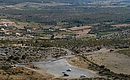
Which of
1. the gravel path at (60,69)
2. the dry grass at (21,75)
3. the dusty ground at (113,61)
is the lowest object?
the dry grass at (21,75)

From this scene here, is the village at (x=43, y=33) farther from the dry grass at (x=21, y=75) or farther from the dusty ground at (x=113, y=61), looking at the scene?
the dry grass at (x=21, y=75)

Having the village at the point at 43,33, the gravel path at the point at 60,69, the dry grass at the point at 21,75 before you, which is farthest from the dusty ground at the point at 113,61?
the village at the point at 43,33

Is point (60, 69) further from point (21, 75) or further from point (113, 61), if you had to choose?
point (113, 61)

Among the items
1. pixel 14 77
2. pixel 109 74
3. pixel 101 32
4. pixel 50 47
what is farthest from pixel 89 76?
pixel 101 32

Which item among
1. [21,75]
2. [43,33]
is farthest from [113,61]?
[43,33]

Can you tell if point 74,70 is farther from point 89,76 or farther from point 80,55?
point 80,55

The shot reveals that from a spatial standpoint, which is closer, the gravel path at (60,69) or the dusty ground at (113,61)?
the gravel path at (60,69)

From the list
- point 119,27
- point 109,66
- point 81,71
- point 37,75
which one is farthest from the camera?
point 119,27

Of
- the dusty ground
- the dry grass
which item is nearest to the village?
the dusty ground
